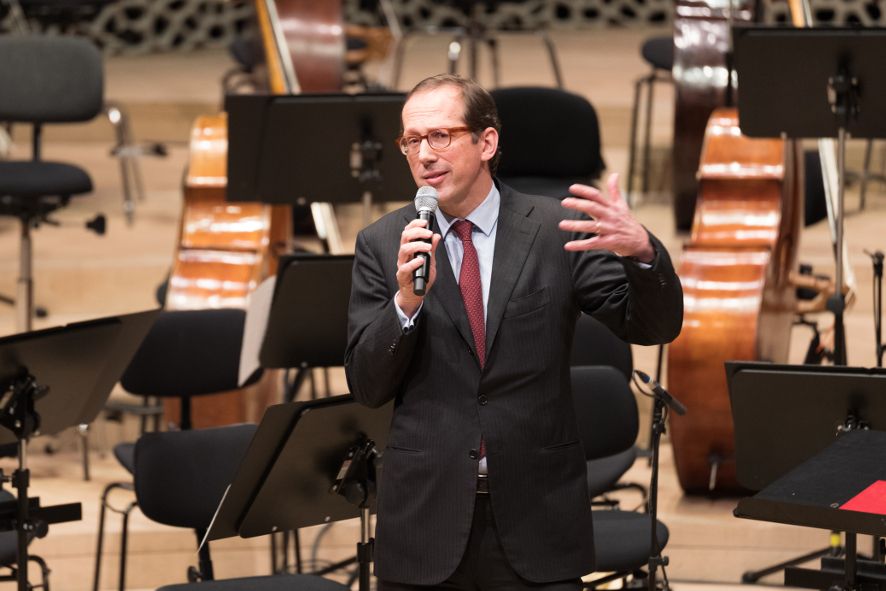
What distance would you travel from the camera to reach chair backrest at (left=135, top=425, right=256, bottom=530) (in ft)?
12.2

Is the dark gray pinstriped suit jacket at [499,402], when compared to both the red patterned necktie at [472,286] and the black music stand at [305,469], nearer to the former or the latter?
the red patterned necktie at [472,286]

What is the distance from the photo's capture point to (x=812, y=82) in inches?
154

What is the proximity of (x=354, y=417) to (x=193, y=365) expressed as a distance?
55.9 inches

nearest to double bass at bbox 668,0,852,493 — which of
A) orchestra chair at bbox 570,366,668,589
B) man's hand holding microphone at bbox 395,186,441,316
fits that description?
orchestra chair at bbox 570,366,668,589

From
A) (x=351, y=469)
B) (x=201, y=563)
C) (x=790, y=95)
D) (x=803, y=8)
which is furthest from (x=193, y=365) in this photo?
(x=803, y=8)

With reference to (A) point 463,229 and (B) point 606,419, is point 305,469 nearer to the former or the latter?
(A) point 463,229

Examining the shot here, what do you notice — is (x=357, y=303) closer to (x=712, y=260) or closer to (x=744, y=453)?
(x=744, y=453)

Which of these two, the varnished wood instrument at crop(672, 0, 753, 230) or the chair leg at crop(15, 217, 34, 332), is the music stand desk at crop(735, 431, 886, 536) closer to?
the varnished wood instrument at crop(672, 0, 753, 230)

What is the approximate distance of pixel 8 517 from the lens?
3422mm

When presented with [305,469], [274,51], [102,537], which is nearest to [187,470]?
[102,537]

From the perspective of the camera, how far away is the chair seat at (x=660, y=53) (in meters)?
6.42

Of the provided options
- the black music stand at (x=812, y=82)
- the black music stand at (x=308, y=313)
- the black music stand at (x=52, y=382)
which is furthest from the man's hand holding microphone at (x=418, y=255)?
the black music stand at (x=812, y=82)

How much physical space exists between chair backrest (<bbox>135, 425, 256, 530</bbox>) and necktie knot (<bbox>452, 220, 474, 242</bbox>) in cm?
136

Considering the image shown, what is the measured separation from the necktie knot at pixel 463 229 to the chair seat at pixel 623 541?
4.11ft
